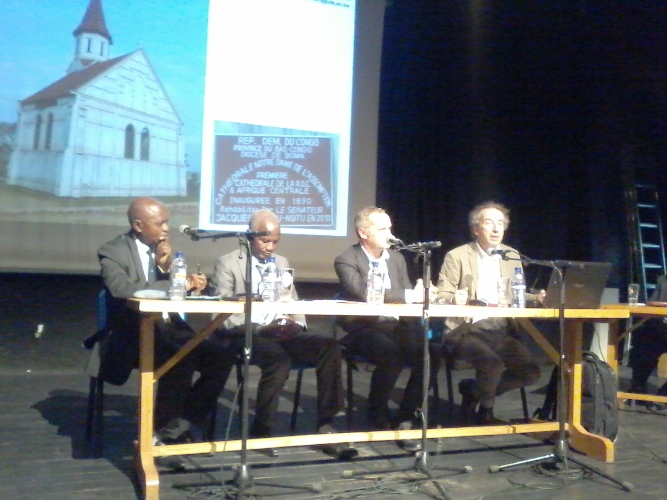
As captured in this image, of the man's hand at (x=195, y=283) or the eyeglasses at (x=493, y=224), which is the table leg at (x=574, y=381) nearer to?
the eyeglasses at (x=493, y=224)

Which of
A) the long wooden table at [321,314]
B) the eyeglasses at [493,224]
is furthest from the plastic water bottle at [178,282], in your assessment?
the eyeglasses at [493,224]

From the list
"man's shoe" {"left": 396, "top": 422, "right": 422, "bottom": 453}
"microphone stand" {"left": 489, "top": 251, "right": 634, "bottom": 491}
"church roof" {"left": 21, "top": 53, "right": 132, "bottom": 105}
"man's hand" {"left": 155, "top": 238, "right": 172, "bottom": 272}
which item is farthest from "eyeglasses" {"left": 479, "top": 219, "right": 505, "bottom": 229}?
"church roof" {"left": 21, "top": 53, "right": 132, "bottom": 105}

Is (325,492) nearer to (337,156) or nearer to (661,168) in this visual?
(337,156)

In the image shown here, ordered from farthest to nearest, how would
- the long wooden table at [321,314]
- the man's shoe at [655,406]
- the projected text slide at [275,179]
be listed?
the projected text slide at [275,179], the man's shoe at [655,406], the long wooden table at [321,314]

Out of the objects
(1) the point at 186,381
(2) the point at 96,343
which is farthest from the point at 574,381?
(2) the point at 96,343

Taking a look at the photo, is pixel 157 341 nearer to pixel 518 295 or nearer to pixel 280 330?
pixel 280 330

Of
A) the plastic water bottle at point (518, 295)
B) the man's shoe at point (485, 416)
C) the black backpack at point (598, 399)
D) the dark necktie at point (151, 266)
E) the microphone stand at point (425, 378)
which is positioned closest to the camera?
the microphone stand at point (425, 378)

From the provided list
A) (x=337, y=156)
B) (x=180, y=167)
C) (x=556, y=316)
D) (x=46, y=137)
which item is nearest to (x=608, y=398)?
(x=556, y=316)

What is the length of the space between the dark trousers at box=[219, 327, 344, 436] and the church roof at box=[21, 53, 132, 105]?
2205 mm

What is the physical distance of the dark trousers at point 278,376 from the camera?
3.18m

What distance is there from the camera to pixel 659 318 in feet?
14.5

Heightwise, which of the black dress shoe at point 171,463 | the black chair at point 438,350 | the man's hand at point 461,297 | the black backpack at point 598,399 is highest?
the man's hand at point 461,297

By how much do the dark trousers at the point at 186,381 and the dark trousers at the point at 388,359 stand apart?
2.11 feet

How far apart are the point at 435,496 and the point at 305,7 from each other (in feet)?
11.8
